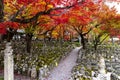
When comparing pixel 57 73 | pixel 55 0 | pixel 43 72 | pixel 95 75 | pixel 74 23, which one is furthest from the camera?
pixel 74 23

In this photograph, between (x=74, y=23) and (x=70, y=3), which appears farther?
(x=74, y=23)

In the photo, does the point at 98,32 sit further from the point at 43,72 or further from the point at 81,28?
the point at 43,72

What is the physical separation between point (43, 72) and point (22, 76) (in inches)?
60.1

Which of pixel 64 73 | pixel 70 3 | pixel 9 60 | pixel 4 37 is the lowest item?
pixel 64 73

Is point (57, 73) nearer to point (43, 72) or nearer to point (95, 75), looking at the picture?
point (43, 72)

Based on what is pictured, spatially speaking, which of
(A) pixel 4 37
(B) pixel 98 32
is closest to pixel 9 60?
(A) pixel 4 37

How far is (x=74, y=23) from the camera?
29.3 metres

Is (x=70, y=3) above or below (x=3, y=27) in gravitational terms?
above

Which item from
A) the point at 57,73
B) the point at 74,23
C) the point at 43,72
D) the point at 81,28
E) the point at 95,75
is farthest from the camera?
the point at 81,28

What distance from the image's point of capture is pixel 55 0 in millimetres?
12320

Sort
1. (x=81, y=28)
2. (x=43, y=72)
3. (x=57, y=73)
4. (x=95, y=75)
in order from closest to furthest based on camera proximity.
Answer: (x=95, y=75), (x=43, y=72), (x=57, y=73), (x=81, y=28)

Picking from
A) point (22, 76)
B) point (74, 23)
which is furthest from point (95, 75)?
point (74, 23)

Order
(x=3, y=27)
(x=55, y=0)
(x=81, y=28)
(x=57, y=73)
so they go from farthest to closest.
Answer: (x=81, y=28) < (x=57, y=73) < (x=55, y=0) < (x=3, y=27)

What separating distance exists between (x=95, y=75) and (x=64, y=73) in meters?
3.83
